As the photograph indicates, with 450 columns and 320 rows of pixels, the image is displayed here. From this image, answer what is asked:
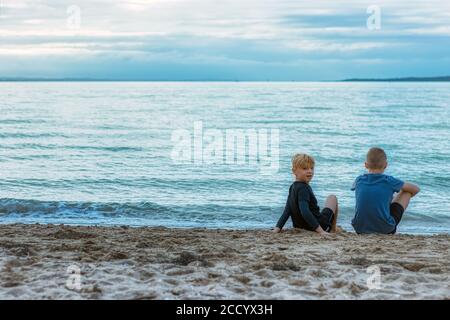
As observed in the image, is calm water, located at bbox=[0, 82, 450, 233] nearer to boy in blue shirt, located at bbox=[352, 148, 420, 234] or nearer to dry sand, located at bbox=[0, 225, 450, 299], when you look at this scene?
boy in blue shirt, located at bbox=[352, 148, 420, 234]

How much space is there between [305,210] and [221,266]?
2359 millimetres

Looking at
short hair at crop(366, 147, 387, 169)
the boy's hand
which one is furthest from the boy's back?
the boy's hand

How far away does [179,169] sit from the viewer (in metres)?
19.9

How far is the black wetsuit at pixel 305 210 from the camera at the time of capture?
329 inches

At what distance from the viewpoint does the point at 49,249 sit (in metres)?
7.20

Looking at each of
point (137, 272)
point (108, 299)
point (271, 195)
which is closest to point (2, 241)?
point (137, 272)

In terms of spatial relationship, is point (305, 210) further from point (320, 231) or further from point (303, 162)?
point (303, 162)

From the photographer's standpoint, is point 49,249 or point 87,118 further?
point 87,118

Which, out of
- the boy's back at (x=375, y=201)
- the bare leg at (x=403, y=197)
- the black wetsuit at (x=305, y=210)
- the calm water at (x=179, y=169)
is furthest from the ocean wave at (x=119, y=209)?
the bare leg at (x=403, y=197)

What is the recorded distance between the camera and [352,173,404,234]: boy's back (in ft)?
27.3

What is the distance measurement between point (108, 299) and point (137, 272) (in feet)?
2.83

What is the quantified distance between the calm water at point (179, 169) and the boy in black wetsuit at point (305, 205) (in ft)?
10.7
